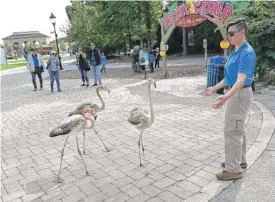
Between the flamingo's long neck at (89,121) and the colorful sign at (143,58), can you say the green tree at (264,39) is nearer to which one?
the colorful sign at (143,58)

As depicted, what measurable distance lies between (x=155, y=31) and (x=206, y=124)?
81.6 feet

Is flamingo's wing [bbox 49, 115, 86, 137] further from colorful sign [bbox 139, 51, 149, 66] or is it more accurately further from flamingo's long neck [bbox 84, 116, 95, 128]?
colorful sign [bbox 139, 51, 149, 66]

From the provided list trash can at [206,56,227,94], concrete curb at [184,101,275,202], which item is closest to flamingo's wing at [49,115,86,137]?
concrete curb at [184,101,275,202]

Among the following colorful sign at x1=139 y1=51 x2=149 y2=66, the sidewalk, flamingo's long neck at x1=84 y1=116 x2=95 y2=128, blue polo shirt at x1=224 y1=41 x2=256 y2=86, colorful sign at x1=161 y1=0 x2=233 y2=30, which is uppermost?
colorful sign at x1=161 y1=0 x2=233 y2=30

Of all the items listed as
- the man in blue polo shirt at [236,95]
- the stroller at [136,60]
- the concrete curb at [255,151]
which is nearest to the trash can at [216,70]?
the concrete curb at [255,151]

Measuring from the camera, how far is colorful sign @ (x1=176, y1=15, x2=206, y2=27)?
14609 mm

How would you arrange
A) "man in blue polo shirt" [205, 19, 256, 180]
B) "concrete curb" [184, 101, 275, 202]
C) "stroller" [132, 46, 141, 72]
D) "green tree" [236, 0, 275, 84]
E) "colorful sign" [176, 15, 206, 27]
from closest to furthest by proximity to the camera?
"man in blue polo shirt" [205, 19, 256, 180], "concrete curb" [184, 101, 275, 202], "green tree" [236, 0, 275, 84], "colorful sign" [176, 15, 206, 27], "stroller" [132, 46, 141, 72]

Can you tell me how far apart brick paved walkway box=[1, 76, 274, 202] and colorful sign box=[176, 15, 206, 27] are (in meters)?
6.14

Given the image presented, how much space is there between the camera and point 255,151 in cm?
516

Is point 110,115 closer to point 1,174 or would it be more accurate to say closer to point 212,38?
point 1,174

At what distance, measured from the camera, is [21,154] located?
6.18 meters

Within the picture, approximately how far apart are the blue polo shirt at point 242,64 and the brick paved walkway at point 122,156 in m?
1.49

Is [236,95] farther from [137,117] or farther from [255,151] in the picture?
[137,117]

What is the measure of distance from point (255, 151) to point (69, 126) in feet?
10.4
